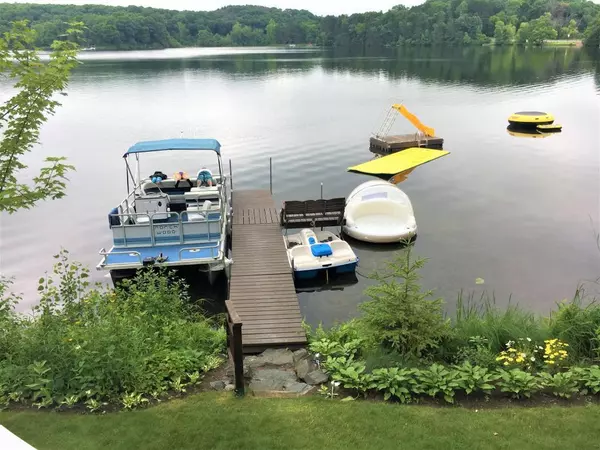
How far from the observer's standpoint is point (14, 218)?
68.4ft

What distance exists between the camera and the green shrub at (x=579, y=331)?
7.25 meters

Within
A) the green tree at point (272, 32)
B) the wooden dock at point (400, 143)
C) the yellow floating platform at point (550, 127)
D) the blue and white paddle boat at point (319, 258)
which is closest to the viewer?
the blue and white paddle boat at point (319, 258)

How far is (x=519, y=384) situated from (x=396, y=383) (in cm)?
161

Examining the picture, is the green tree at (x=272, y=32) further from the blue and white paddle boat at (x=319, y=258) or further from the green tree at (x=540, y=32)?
the blue and white paddle boat at (x=319, y=258)

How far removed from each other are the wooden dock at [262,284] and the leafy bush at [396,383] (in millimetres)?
3011

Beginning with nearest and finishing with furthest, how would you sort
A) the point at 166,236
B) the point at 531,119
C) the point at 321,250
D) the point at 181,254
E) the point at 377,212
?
the point at 181,254 → the point at 166,236 → the point at 321,250 → the point at 377,212 → the point at 531,119

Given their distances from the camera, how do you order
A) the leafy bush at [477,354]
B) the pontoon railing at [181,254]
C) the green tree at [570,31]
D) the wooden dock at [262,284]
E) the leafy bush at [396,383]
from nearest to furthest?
the leafy bush at [396,383] < the leafy bush at [477,354] < the wooden dock at [262,284] < the pontoon railing at [181,254] < the green tree at [570,31]

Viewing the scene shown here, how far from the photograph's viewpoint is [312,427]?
551 centimetres

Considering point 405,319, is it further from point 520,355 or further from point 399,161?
point 399,161

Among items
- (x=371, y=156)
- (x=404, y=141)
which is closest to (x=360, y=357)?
(x=371, y=156)

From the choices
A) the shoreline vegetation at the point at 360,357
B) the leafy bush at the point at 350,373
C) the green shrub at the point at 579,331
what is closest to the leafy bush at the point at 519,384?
the shoreline vegetation at the point at 360,357

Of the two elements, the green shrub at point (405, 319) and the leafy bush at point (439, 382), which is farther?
the green shrub at point (405, 319)

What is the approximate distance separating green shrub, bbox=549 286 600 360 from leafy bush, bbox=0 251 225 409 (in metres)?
5.75

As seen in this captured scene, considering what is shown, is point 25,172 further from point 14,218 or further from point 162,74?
point 162,74
